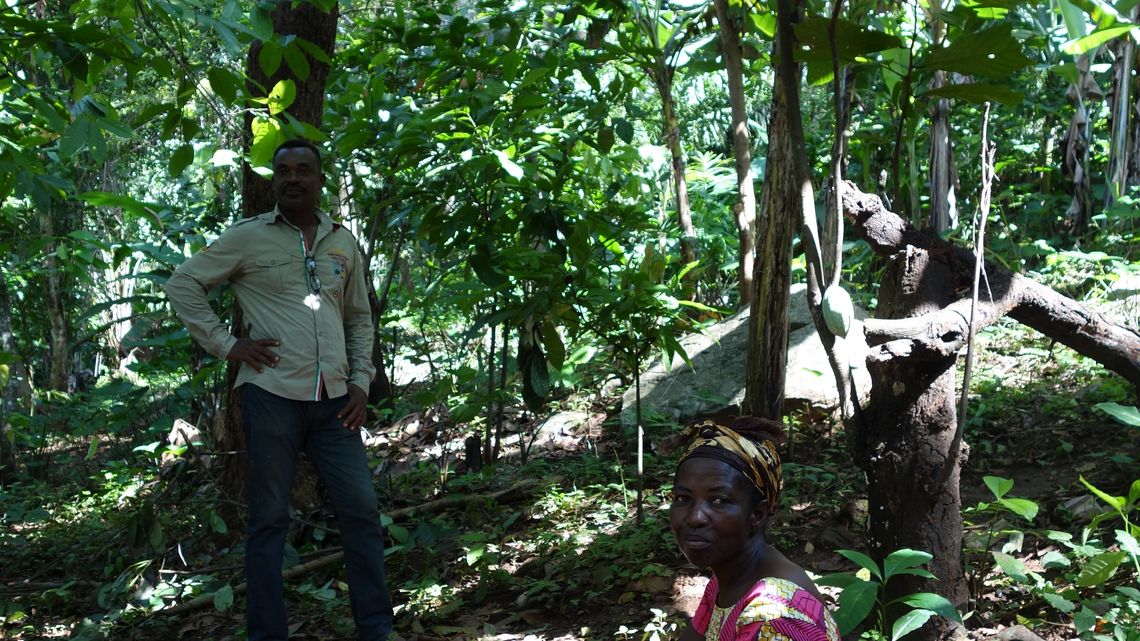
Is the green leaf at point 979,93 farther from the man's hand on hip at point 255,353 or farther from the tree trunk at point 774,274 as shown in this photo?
the man's hand on hip at point 255,353

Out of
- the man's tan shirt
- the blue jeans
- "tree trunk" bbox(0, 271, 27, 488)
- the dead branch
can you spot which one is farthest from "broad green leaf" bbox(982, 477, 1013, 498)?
"tree trunk" bbox(0, 271, 27, 488)

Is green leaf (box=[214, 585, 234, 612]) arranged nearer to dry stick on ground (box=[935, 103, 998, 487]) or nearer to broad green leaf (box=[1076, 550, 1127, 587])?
dry stick on ground (box=[935, 103, 998, 487])

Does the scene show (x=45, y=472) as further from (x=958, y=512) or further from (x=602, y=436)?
(x=958, y=512)

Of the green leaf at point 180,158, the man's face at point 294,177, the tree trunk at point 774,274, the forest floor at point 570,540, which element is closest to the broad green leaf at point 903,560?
the forest floor at point 570,540

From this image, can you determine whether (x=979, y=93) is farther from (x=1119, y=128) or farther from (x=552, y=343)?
(x=1119, y=128)

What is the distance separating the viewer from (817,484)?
5.04 m

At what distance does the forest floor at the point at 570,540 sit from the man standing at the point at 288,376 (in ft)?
1.55

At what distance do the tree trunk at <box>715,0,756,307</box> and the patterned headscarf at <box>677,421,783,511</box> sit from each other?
2882mm

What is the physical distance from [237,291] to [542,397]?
6.14ft

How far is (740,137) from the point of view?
5.91 m

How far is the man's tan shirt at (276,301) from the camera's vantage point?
12.9 ft

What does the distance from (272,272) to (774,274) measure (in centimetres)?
209

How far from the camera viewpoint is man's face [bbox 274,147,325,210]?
3996 mm

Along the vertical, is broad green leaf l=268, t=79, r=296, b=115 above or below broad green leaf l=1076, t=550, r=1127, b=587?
above
